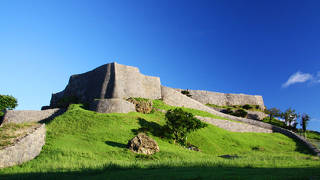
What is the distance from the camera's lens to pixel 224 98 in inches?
3553

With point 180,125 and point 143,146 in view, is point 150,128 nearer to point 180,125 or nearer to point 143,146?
point 180,125

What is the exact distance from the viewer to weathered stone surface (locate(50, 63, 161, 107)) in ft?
174

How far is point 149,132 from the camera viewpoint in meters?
36.3

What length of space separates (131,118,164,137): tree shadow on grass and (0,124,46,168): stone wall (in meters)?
13.8

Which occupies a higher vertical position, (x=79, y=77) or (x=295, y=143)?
(x=79, y=77)

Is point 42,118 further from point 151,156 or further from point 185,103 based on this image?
Answer: point 185,103

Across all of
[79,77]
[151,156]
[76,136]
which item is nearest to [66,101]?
[79,77]

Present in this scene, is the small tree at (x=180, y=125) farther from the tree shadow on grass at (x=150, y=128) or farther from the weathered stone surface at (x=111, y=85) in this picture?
the weathered stone surface at (x=111, y=85)

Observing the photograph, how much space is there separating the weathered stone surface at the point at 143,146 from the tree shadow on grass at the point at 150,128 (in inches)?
240

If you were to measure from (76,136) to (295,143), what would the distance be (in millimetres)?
44145

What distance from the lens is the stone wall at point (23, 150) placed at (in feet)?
61.7

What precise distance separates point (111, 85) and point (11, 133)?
30.6 meters

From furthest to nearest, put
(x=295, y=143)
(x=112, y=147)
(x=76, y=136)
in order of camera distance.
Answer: (x=295, y=143)
(x=76, y=136)
(x=112, y=147)

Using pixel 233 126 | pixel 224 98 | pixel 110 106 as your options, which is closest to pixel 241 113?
pixel 224 98
